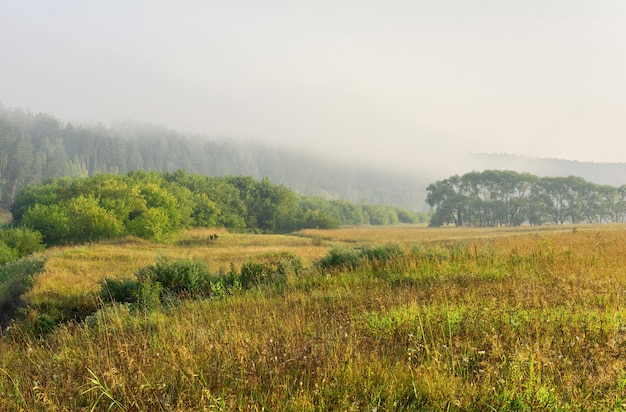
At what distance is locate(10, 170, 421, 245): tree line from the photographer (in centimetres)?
4609

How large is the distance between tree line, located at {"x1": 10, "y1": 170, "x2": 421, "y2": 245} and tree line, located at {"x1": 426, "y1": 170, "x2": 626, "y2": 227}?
45.2m

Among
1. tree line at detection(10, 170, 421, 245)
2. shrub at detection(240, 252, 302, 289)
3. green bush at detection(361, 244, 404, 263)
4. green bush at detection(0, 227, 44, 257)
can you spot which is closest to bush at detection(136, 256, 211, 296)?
shrub at detection(240, 252, 302, 289)

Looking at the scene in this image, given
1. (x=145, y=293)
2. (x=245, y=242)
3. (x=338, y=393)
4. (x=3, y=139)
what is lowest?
(x=245, y=242)

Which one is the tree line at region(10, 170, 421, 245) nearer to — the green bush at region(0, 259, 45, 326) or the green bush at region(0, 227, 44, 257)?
the green bush at region(0, 227, 44, 257)

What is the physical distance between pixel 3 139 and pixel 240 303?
225 m

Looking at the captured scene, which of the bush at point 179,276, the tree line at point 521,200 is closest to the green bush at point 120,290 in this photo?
the bush at point 179,276

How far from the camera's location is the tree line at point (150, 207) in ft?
151

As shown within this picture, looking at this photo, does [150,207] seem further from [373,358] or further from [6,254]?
[373,358]

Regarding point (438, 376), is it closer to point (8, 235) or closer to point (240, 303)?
point (240, 303)

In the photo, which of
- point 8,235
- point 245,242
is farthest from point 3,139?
point 245,242

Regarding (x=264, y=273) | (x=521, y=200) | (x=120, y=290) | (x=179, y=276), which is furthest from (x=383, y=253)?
(x=521, y=200)

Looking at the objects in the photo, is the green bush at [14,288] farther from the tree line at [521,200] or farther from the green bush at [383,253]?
the tree line at [521,200]

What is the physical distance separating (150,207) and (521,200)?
332 feet

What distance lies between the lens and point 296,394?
3.26 meters
